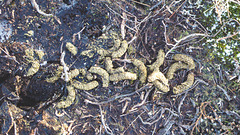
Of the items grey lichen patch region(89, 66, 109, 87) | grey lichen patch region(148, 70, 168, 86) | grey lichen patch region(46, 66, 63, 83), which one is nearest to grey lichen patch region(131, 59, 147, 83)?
grey lichen patch region(148, 70, 168, 86)

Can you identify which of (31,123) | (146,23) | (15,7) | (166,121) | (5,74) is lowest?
(166,121)

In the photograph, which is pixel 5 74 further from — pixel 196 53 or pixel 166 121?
pixel 196 53

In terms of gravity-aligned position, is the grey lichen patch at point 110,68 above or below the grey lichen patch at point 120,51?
below

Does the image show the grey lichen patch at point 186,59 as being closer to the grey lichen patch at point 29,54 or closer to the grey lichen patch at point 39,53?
the grey lichen patch at point 39,53

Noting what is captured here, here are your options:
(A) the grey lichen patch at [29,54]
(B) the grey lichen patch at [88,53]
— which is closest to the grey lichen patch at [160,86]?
(B) the grey lichen patch at [88,53]

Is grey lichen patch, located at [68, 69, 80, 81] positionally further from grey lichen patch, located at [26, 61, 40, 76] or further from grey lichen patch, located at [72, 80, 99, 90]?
grey lichen patch, located at [26, 61, 40, 76]

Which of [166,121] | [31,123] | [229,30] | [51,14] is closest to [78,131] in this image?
[31,123]
